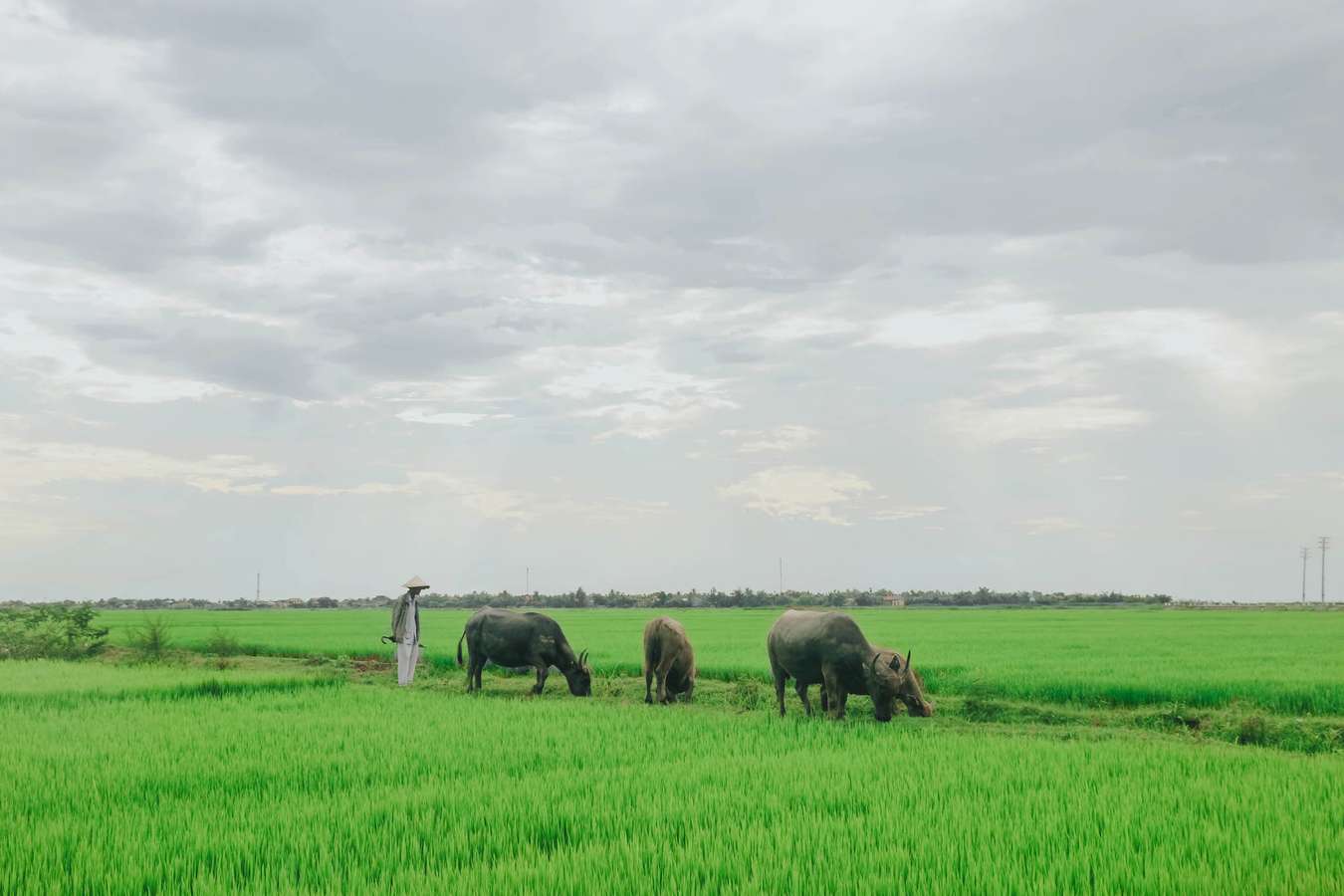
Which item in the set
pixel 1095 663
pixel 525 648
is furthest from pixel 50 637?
pixel 1095 663

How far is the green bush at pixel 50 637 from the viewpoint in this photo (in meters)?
26.5

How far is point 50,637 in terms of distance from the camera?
26.8m

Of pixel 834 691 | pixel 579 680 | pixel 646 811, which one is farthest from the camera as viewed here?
pixel 579 680

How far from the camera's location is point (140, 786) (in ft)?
24.3

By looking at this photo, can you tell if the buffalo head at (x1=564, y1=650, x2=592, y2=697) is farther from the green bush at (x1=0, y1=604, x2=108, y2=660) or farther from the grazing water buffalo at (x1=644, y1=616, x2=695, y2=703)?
the green bush at (x1=0, y1=604, x2=108, y2=660)

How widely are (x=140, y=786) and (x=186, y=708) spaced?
18.5ft

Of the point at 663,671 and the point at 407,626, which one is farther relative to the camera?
the point at 407,626

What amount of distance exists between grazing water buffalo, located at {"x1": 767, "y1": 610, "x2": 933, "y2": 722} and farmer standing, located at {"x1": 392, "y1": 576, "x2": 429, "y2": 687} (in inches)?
277

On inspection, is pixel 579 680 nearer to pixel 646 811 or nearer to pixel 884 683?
pixel 884 683

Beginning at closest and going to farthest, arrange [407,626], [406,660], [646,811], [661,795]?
[646,811] < [661,795] < [407,626] < [406,660]

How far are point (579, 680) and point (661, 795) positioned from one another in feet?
30.5

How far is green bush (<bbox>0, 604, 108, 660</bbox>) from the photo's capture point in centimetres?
2648

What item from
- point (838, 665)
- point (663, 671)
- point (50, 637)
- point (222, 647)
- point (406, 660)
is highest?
point (838, 665)

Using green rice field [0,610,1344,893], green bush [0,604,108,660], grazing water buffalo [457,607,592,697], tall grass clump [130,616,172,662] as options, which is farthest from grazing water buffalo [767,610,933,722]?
green bush [0,604,108,660]
